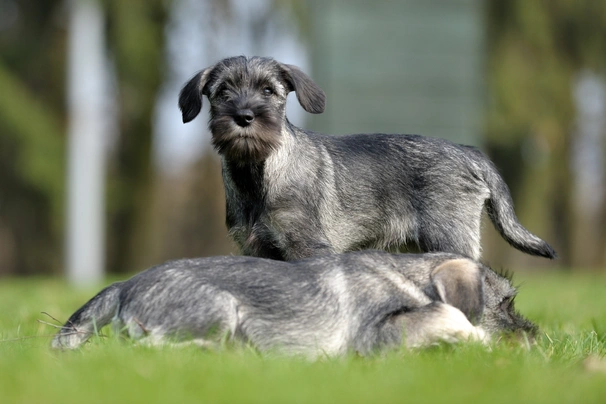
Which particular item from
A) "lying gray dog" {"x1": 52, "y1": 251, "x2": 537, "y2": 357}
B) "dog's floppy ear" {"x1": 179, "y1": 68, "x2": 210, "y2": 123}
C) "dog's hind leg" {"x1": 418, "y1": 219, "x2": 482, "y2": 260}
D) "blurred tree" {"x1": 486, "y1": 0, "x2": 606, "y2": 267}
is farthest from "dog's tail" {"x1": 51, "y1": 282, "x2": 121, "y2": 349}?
"blurred tree" {"x1": 486, "y1": 0, "x2": 606, "y2": 267}

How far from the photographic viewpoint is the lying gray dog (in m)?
4.93

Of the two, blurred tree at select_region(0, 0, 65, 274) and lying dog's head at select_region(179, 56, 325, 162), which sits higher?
lying dog's head at select_region(179, 56, 325, 162)

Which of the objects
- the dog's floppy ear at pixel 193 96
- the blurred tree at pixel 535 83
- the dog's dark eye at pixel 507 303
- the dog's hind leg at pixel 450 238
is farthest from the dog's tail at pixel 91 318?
the blurred tree at pixel 535 83

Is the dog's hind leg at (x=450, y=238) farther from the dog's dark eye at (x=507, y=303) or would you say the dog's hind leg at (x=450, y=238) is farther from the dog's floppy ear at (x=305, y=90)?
the dog's floppy ear at (x=305, y=90)

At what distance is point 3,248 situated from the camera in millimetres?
24328

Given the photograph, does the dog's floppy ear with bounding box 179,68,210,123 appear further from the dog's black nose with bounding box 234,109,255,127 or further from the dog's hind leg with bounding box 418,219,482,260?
the dog's hind leg with bounding box 418,219,482,260

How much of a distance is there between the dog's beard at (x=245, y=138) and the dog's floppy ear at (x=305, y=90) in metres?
0.38

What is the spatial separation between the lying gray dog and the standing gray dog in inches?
36.5

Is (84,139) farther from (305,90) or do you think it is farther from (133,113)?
(305,90)

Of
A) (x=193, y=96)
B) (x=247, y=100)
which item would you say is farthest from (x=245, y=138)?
(x=193, y=96)

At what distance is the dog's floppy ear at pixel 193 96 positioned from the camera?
652 cm

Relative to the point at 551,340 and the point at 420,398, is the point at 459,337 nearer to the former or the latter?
the point at 551,340

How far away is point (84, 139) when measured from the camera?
1802 cm

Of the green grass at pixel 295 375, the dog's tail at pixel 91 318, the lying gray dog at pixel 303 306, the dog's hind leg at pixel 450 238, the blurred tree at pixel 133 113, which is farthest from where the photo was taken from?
the blurred tree at pixel 133 113
